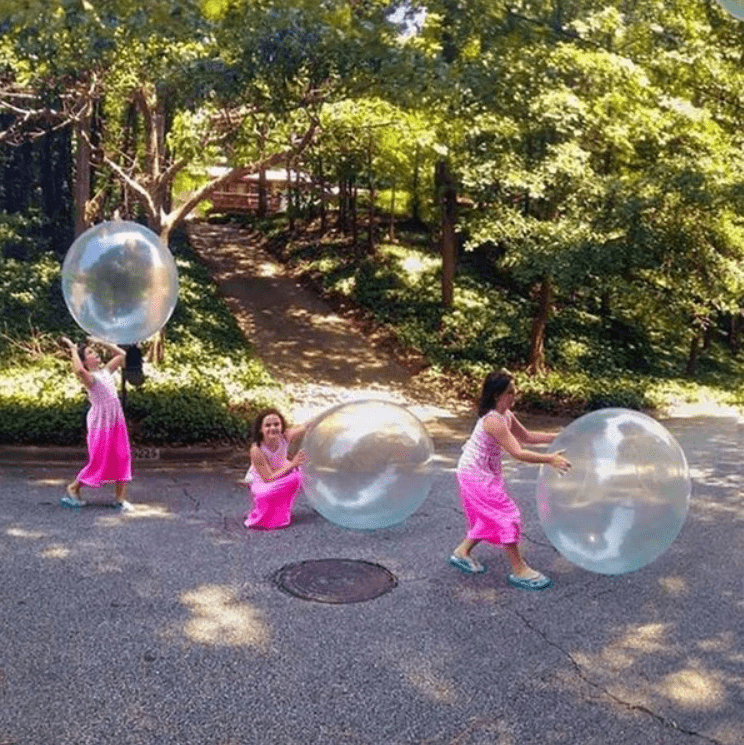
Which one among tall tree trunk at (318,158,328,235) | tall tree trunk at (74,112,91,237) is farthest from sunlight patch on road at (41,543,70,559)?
tall tree trunk at (318,158,328,235)

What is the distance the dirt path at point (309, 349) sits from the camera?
1543cm

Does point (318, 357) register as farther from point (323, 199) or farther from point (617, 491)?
point (617, 491)

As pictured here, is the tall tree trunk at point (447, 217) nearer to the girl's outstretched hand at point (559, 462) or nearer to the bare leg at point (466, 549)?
the bare leg at point (466, 549)

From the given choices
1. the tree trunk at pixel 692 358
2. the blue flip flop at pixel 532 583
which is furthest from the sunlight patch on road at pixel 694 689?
the tree trunk at pixel 692 358

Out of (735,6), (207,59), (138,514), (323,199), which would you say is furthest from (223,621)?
(323,199)

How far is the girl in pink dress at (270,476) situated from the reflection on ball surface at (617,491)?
2.72 metres

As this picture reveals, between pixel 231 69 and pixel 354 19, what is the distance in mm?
1776

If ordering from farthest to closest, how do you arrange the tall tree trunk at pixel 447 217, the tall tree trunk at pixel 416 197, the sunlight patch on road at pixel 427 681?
the tall tree trunk at pixel 416 197 → the tall tree trunk at pixel 447 217 → the sunlight patch on road at pixel 427 681

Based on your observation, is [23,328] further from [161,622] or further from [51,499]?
[161,622]

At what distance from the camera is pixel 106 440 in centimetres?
764

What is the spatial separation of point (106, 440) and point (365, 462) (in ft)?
9.81

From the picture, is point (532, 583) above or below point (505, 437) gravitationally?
below

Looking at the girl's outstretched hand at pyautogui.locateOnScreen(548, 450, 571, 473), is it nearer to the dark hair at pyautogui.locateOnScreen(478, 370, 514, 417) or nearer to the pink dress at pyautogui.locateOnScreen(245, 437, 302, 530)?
the dark hair at pyautogui.locateOnScreen(478, 370, 514, 417)

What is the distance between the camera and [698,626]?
18.4ft
